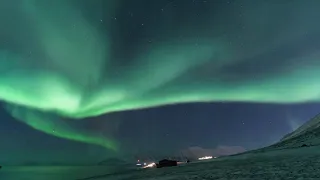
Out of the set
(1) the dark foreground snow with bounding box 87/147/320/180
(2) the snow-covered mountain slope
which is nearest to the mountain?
(2) the snow-covered mountain slope

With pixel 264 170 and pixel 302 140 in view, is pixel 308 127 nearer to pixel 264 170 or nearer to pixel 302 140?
pixel 302 140

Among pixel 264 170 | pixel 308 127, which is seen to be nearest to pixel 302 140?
pixel 308 127

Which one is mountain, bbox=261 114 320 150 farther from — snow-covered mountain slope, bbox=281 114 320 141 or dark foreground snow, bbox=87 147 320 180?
dark foreground snow, bbox=87 147 320 180

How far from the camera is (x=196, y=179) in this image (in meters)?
36.8

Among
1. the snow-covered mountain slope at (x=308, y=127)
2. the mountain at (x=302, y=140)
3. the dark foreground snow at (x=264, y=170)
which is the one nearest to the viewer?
the dark foreground snow at (x=264, y=170)

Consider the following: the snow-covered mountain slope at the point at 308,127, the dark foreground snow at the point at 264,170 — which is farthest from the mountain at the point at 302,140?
the dark foreground snow at the point at 264,170

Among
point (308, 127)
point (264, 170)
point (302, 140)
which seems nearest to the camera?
point (264, 170)

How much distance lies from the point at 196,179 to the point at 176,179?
3.76m

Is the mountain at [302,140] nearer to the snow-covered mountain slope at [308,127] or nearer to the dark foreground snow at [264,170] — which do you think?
the snow-covered mountain slope at [308,127]

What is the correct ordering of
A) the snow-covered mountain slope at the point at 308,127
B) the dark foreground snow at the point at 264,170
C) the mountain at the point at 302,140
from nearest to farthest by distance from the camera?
the dark foreground snow at the point at 264,170 → the mountain at the point at 302,140 → the snow-covered mountain slope at the point at 308,127

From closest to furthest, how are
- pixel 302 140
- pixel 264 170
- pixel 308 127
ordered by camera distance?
pixel 264 170 < pixel 302 140 < pixel 308 127

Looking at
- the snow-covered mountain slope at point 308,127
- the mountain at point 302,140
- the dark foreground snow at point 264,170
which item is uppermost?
the snow-covered mountain slope at point 308,127

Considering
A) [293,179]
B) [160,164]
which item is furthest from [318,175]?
[160,164]

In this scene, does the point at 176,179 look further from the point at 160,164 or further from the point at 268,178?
→ the point at 160,164
